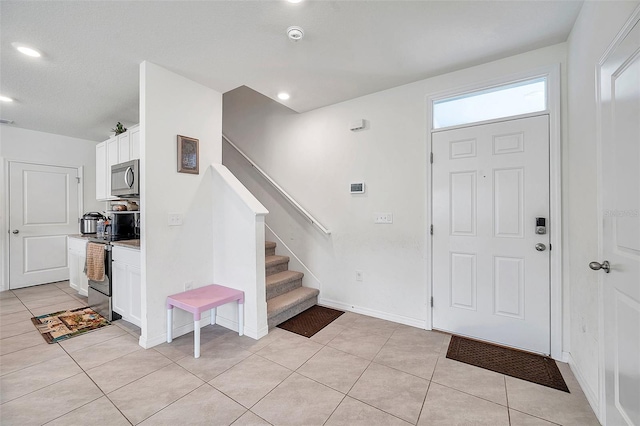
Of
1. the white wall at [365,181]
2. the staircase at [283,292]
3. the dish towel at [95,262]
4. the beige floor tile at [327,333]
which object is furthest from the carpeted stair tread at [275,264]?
the dish towel at [95,262]

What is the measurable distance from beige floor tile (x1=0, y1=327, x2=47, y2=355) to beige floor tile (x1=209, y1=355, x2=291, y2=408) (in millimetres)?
1902

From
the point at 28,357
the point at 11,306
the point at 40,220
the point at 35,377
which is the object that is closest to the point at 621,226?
the point at 35,377

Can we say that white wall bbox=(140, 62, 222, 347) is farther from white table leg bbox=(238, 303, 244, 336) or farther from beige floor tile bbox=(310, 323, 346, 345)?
beige floor tile bbox=(310, 323, 346, 345)

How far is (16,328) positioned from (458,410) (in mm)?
4113

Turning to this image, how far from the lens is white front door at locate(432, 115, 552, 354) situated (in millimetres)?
2248

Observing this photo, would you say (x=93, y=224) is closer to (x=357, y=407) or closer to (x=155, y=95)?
(x=155, y=95)

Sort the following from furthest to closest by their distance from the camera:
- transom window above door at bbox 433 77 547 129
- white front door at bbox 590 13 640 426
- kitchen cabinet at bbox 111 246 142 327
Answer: kitchen cabinet at bbox 111 246 142 327 < transom window above door at bbox 433 77 547 129 < white front door at bbox 590 13 640 426

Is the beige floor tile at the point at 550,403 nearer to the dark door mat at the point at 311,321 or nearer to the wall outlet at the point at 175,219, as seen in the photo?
the dark door mat at the point at 311,321

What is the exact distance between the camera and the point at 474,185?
2494 millimetres

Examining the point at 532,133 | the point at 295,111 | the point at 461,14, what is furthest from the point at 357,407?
the point at 295,111

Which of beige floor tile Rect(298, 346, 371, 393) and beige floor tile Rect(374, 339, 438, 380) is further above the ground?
beige floor tile Rect(374, 339, 438, 380)

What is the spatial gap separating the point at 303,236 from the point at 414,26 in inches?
99.7

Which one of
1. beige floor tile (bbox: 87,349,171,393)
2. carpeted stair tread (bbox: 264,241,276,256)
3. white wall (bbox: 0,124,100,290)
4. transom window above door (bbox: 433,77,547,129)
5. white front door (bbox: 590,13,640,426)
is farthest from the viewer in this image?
white wall (bbox: 0,124,100,290)

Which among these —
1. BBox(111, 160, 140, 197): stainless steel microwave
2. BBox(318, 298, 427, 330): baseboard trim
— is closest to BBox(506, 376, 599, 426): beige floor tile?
BBox(318, 298, 427, 330): baseboard trim
